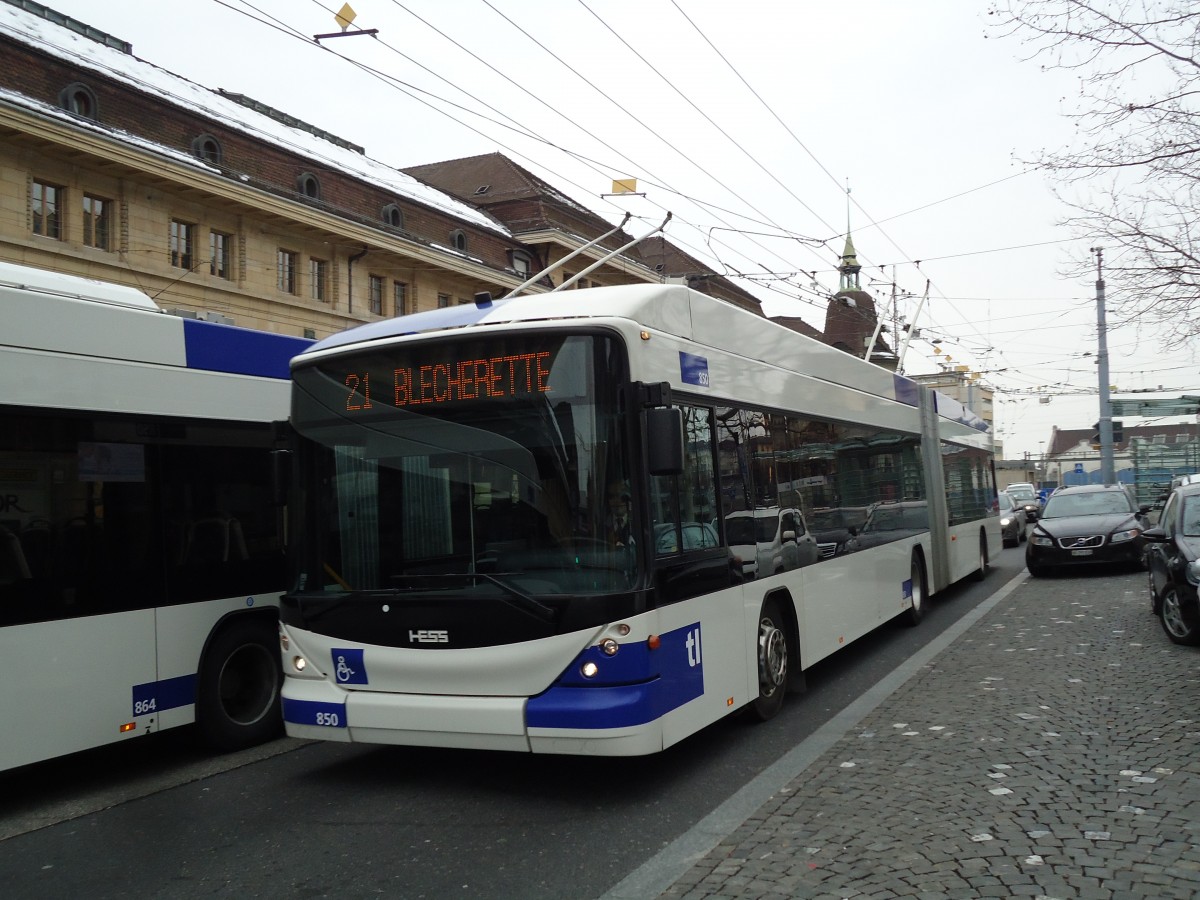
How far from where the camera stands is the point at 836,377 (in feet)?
35.6

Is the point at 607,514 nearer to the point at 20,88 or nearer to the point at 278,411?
the point at 278,411

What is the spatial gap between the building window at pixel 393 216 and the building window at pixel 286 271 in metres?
4.09

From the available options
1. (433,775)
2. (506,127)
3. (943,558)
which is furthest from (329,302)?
(433,775)

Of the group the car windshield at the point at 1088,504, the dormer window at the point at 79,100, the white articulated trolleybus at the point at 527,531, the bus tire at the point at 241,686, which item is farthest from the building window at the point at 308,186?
the white articulated trolleybus at the point at 527,531

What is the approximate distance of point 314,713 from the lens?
21.5 feet

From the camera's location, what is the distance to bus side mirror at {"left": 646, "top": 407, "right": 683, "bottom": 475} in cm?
591

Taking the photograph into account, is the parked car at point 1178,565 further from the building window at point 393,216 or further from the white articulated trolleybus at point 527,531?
the building window at point 393,216

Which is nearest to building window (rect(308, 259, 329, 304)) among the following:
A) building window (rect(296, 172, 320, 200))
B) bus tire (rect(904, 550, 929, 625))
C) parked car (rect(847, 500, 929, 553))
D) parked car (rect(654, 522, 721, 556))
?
building window (rect(296, 172, 320, 200))

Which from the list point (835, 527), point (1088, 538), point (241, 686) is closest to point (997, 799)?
point (835, 527)

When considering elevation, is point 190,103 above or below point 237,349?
above

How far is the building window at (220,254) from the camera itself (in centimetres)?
3045

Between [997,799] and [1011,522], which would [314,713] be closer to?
[997,799]

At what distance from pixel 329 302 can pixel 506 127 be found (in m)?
22.2

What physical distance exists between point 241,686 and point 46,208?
22056 mm
